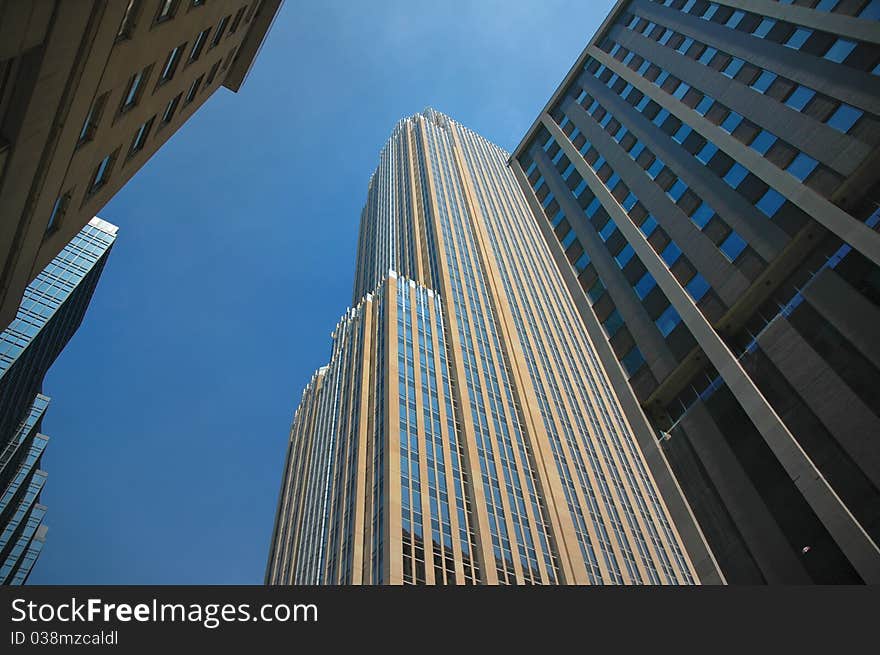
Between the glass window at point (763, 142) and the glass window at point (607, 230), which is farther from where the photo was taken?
the glass window at point (607, 230)

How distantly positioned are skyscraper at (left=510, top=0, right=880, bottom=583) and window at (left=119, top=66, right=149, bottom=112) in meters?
19.9

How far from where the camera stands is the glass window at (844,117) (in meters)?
18.3

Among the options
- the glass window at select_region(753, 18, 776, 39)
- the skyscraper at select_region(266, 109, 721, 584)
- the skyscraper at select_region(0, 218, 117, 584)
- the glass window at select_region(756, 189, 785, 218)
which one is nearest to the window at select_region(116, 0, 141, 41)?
the glass window at select_region(756, 189, 785, 218)

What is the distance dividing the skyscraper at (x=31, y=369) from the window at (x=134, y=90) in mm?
81567

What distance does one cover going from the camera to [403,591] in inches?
601

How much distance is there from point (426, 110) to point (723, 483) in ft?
632

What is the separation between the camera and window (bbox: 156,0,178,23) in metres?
18.8

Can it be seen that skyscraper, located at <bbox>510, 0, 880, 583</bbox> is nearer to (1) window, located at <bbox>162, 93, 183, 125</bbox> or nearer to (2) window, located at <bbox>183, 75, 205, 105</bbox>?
(1) window, located at <bbox>162, 93, 183, 125</bbox>

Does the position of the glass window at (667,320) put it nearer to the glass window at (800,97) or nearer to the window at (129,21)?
the glass window at (800,97)

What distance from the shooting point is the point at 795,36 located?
76.3 ft

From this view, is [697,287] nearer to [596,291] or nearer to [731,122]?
[596,291]

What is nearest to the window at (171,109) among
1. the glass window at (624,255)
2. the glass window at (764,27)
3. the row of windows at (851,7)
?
the glass window at (624,255)

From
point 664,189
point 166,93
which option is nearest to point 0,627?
point 166,93

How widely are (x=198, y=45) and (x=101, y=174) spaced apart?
729 centimetres
